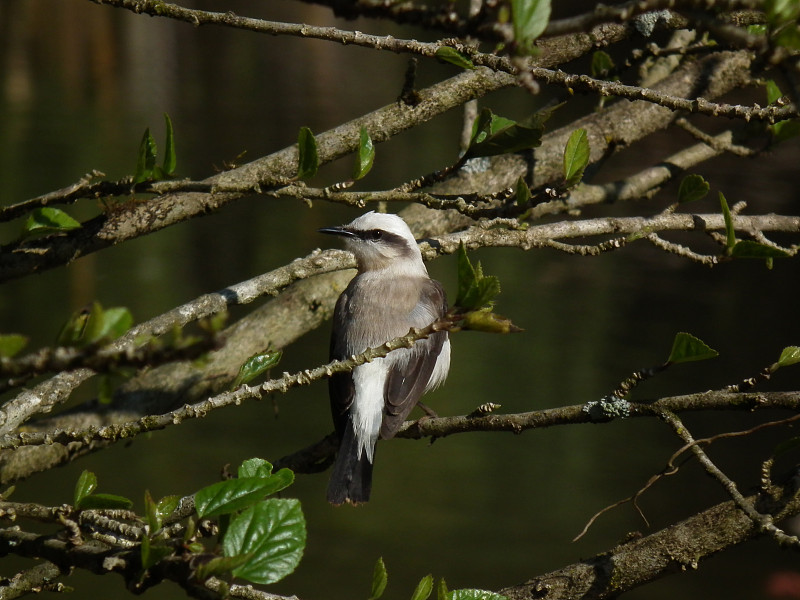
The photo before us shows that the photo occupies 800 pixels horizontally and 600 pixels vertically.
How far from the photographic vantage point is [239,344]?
2.62 metres

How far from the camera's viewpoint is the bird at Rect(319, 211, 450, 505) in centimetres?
281

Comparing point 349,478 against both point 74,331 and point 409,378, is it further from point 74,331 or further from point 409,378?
point 74,331

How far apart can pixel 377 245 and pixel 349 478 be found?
1.00 metres

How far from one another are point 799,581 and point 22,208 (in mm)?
7214

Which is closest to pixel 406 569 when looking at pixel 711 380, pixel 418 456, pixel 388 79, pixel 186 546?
pixel 418 456

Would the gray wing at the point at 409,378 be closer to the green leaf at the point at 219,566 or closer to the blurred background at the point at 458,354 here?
the blurred background at the point at 458,354

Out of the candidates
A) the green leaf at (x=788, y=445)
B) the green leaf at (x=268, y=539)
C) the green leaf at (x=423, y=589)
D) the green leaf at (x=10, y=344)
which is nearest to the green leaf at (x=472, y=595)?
the green leaf at (x=423, y=589)

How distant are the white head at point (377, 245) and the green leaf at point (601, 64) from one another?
810 mm

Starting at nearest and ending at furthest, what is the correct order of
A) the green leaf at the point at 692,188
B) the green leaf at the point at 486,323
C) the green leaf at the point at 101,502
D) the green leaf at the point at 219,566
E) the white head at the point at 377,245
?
the green leaf at the point at 219,566 < the green leaf at the point at 486,323 < the green leaf at the point at 101,502 < the green leaf at the point at 692,188 < the white head at the point at 377,245

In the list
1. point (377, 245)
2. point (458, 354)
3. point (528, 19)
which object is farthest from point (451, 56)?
point (458, 354)

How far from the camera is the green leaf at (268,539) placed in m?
1.23

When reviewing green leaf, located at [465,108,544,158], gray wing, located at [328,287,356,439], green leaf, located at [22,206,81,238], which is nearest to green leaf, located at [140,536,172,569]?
green leaf, located at [22,206,81,238]

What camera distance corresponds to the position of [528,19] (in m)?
1.09

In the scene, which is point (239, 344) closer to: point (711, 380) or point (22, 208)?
point (22, 208)
